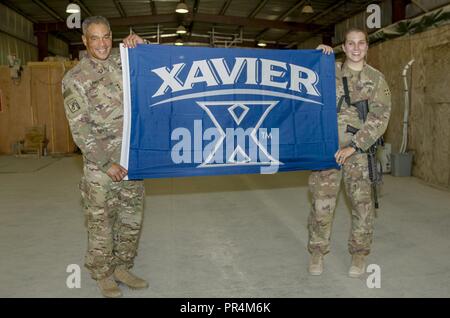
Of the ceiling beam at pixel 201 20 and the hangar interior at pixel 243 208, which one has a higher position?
the ceiling beam at pixel 201 20

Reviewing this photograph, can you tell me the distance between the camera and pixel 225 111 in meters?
3.51

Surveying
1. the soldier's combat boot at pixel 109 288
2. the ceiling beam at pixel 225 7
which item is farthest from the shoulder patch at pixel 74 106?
the ceiling beam at pixel 225 7

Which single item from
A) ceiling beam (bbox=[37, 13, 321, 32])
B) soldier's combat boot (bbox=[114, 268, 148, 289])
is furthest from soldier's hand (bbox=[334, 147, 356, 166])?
ceiling beam (bbox=[37, 13, 321, 32])

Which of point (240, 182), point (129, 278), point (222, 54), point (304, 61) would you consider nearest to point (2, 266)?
point (129, 278)

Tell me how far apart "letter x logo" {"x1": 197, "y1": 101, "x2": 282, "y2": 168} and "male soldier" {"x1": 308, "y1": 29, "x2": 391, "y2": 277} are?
477mm

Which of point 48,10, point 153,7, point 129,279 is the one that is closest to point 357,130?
point 129,279

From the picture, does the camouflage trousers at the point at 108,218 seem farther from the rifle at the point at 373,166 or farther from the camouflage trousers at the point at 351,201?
the rifle at the point at 373,166

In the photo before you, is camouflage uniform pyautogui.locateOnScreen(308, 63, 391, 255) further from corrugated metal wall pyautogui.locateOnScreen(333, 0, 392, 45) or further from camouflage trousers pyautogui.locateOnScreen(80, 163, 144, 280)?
corrugated metal wall pyautogui.locateOnScreen(333, 0, 392, 45)

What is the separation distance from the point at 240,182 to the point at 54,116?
6994mm

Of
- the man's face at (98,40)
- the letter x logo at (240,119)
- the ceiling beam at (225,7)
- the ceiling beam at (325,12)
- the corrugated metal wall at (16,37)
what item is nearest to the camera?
the man's face at (98,40)

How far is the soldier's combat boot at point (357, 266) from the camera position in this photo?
11.5ft

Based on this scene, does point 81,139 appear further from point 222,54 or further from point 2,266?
point 2,266

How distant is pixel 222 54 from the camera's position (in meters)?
3.48
